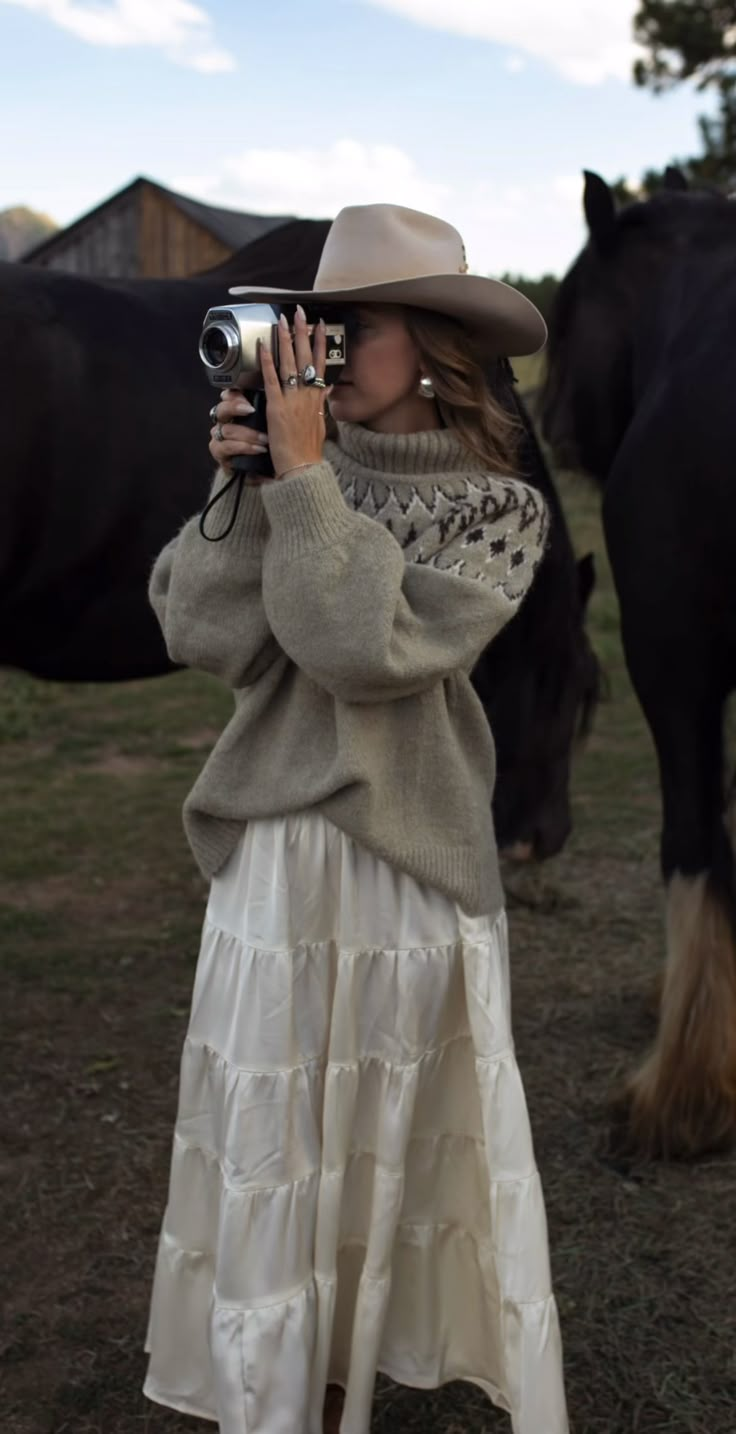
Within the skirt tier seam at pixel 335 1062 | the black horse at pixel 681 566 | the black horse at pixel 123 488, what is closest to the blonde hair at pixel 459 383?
the skirt tier seam at pixel 335 1062

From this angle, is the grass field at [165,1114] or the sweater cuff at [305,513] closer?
the sweater cuff at [305,513]

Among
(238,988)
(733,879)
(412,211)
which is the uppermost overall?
(412,211)

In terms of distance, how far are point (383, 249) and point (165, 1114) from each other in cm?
200

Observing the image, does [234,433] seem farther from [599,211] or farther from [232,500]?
[599,211]

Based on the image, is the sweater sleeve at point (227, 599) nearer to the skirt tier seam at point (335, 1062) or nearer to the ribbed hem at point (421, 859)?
the ribbed hem at point (421, 859)

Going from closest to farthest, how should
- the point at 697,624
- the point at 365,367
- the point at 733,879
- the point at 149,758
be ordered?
the point at 365,367 < the point at 697,624 < the point at 733,879 < the point at 149,758

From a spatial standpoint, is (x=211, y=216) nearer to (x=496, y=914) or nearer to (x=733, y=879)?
Answer: (x=733, y=879)

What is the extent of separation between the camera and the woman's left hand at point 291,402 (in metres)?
1.42

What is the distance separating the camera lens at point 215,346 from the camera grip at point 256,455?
5 centimetres

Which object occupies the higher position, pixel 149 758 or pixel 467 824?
pixel 467 824

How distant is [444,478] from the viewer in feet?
5.09

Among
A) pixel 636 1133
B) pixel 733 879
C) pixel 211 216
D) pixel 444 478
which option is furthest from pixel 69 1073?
pixel 211 216

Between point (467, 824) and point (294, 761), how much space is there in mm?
236

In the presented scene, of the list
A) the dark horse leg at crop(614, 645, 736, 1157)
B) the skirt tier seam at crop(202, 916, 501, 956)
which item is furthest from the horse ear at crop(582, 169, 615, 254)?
the skirt tier seam at crop(202, 916, 501, 956)
